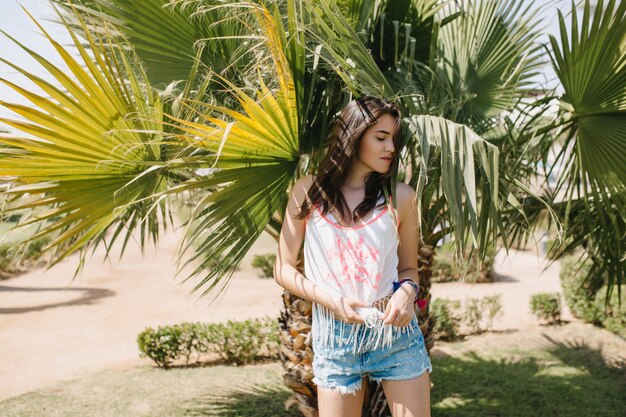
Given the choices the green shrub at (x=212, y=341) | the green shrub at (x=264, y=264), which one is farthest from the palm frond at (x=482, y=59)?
the green shrub at (x=264, y=264)

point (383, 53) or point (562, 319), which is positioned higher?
point (383, 53)

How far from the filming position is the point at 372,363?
2021 millimetres

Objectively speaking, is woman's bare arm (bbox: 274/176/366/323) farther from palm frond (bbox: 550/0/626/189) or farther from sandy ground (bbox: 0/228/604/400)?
sandy ground (bbox: 0/228/604/400)

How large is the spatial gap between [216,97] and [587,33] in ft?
6.53

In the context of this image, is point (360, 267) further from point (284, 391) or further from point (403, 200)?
point (284, 391)

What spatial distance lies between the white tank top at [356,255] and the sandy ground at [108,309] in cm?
255

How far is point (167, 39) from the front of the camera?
3254 millimetres

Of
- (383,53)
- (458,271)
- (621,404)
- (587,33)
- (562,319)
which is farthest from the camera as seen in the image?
(562,319)

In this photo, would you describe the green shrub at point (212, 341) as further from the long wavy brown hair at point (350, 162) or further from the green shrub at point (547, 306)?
the long wavy brown hair at point (350, 162)

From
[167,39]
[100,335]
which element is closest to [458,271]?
[167,39]

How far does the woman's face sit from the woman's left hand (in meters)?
0.44

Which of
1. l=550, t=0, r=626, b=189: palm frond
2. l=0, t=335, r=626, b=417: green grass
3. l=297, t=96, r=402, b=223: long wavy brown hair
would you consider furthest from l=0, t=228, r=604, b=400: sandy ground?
l=297, t=96, r=402, b=223: long wavy brown hair

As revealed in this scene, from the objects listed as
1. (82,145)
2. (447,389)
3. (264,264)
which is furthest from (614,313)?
(264,264)

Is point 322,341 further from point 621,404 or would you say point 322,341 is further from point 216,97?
point 621,404
